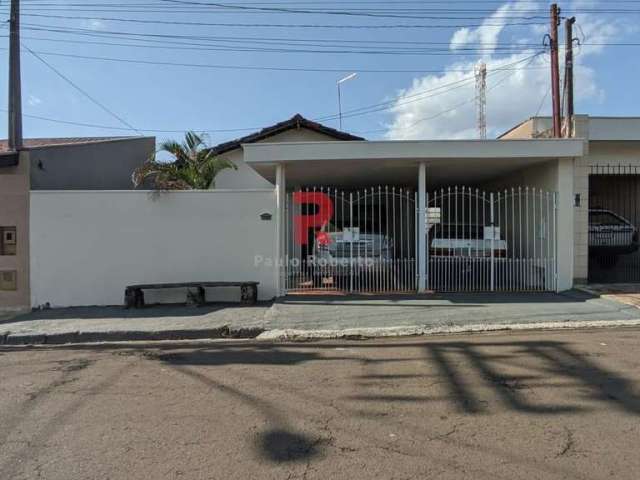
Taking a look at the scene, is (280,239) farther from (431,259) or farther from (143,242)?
(431,259)

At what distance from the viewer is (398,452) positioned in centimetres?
362

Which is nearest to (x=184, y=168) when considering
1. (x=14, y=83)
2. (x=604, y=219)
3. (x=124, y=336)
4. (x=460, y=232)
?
(x=14, y=83)

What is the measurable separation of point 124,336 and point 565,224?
29.0 feet

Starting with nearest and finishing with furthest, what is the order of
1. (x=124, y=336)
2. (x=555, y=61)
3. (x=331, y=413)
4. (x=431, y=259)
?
1. (x=331, y=413)
2. (x=124, y=336)
3. (x=431, y=259)
4. (x=555, y=61)

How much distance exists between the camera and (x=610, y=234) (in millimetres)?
13250

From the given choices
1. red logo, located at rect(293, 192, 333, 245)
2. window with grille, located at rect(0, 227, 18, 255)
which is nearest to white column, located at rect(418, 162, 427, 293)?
red logo, located at rect(293, 192, 333, 245)

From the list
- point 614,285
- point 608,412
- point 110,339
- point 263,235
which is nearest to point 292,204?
point 263,235

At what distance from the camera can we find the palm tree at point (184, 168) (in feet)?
40.5

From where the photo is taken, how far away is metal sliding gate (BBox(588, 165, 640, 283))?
12.3 meters

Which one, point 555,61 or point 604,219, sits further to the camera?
point 555,61

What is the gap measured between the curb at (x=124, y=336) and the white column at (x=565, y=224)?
6568mm

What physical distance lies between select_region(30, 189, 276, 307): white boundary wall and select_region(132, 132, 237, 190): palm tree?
65.1 inches

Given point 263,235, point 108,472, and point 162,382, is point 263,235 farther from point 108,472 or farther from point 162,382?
point 108,472

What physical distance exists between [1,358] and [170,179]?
6371mm
